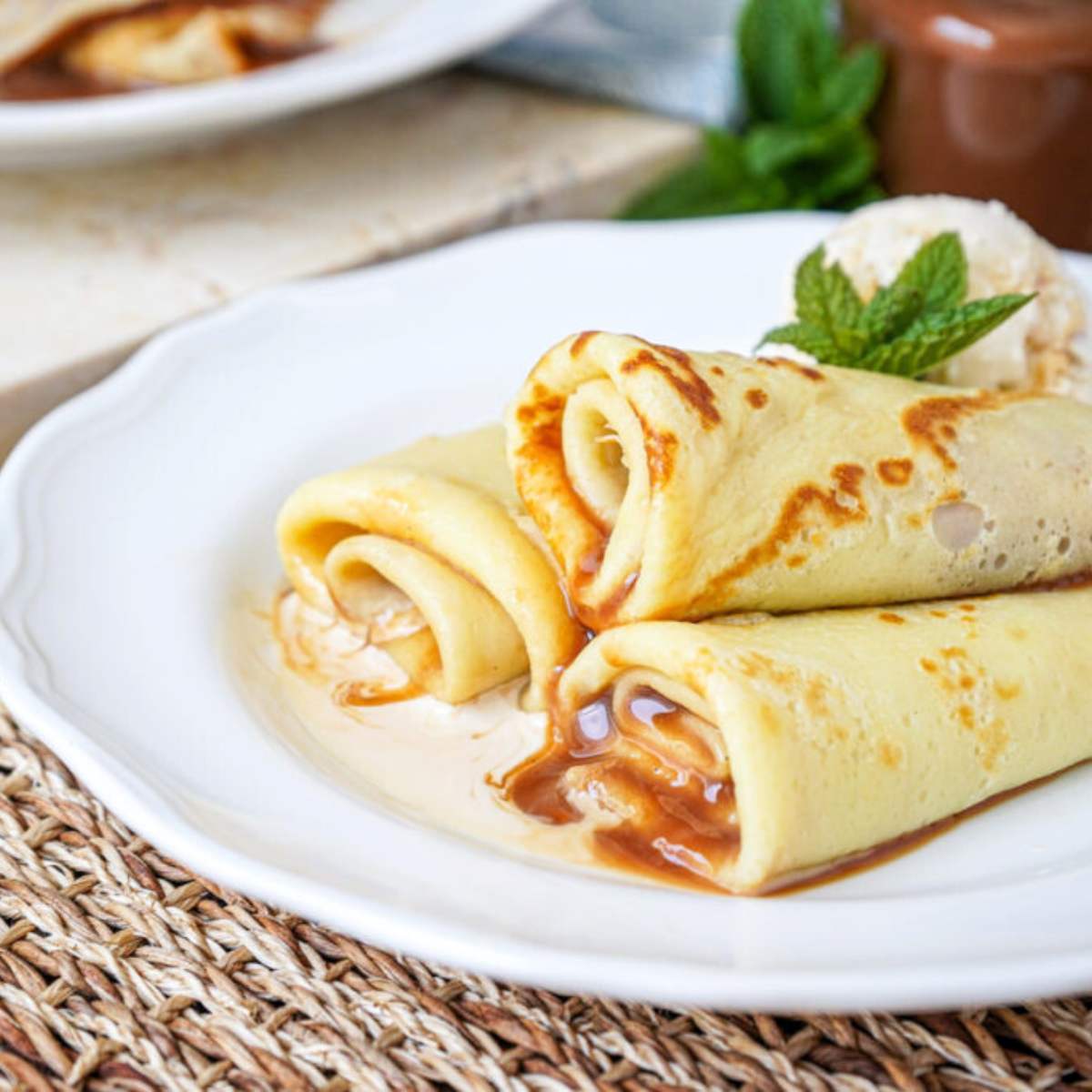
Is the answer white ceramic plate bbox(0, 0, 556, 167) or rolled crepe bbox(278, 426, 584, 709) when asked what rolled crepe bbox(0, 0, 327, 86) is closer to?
white ceramic plate bbox(0, 0, 556, 167)

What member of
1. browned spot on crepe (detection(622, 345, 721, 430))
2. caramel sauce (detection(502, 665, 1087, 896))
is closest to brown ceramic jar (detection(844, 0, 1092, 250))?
browned spot on crepe (detection(622, 345, 721, 430))

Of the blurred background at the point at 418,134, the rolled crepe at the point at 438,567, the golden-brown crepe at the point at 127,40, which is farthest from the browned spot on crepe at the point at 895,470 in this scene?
the golden-brown crepe at the point at 127,40

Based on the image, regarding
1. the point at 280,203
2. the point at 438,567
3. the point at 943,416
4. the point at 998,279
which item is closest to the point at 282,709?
the point at 438,567

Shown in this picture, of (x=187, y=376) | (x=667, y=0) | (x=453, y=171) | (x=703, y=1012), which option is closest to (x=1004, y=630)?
(x=703, y=1012)

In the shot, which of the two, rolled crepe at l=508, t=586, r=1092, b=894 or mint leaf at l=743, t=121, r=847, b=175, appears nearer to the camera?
rolled crepe at l=508, t=586, r=1092, b=894

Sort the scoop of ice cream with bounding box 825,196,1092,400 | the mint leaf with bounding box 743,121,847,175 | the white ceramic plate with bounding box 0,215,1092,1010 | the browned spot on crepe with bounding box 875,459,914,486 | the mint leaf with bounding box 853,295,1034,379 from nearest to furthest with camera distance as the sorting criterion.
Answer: the white ceramic plate with bounding box 0,215,1092,1010
the browned spot on crepe with bounding box 875,459,914,486
the mint leaf with bounding box 853,295,1034,379
the scoop of ice cream with bounding box 825,196,1092,400
the mint leaf with bounding box 743,121,847,175

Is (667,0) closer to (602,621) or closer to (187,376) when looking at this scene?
(187,376)

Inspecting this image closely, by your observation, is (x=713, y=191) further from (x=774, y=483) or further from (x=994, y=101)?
(x=774, y=483)
